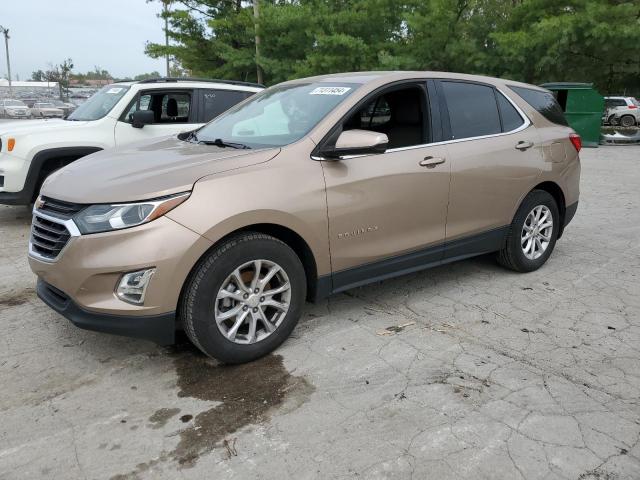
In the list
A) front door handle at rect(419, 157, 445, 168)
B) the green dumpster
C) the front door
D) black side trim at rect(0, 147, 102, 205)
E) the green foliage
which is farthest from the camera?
the green foliage

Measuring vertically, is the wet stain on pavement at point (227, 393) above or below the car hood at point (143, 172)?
below

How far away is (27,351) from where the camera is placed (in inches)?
136

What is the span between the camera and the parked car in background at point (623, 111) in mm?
25703

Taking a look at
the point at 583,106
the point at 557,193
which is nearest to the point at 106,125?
the point at 557,193

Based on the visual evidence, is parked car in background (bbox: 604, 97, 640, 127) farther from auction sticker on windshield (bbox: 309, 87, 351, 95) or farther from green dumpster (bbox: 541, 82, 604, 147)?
auction sticker on windshield (bbox: 309, 87, 351, 95)

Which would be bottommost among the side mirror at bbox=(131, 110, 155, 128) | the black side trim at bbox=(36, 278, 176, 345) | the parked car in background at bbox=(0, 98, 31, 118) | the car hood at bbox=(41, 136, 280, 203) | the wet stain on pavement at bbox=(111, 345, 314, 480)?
the wet stain on pavement at bbox=(111, 345, 314, 480)

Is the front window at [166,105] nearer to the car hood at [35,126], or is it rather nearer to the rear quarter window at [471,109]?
the car hood at [35,126]

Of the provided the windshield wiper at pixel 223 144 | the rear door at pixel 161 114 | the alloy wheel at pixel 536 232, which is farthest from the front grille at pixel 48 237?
the rear door at pixel 161 114

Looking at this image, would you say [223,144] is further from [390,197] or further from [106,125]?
[106,125]

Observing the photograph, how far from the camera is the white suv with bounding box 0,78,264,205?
21.0 feet

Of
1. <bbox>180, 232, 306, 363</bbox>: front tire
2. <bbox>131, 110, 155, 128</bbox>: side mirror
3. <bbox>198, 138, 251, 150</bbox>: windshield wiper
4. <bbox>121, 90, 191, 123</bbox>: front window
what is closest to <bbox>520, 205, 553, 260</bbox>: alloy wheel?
<bbox>180, 232, 306, 363</bbox>: front tire

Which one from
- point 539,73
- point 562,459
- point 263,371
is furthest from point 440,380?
point 539,73

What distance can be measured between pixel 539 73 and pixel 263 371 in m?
19.2

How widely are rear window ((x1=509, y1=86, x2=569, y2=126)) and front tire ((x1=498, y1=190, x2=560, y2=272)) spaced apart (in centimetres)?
75
